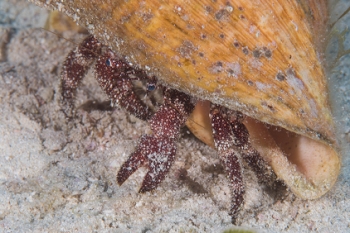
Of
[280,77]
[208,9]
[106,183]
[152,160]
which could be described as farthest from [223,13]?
[106,183]

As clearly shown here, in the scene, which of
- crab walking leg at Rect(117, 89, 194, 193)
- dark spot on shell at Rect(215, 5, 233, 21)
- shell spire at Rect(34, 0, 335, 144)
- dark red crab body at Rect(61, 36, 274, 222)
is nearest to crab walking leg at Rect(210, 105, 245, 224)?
dark red crab body at Rect(61, 36, 274, 222)

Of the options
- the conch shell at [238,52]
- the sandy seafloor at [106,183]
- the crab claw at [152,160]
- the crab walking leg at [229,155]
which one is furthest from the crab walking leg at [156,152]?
the conch shell at [238,52]

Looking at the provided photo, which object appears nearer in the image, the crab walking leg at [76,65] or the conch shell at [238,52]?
the conch shell at [238,52]

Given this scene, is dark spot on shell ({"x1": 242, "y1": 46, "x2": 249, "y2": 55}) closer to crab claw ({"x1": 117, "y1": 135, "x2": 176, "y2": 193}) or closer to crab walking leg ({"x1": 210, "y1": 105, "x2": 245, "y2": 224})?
crab walking leg ({"x1": 210, "y1": 105, "x2": 245, "y2": 224})

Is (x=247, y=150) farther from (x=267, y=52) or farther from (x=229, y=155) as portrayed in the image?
(x=267, y=52)

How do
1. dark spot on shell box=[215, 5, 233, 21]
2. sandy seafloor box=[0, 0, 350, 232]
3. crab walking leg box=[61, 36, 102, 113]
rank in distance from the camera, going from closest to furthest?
dark spot on shell box=[215, 5, 233, 21]
sandy seafloor box=[0, 0, 350, 232]
crab walking leg box=[61, 36, 102, 113]

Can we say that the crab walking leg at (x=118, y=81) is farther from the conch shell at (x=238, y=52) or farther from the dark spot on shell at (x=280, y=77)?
the dark spot on shell at (x=280, y=77)
